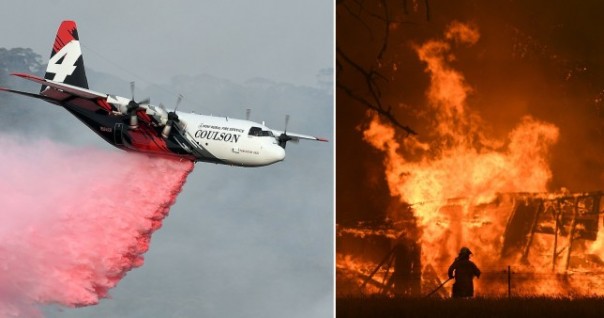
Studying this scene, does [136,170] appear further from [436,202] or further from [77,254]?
[436,202]

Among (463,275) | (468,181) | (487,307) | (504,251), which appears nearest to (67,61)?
(468,181)

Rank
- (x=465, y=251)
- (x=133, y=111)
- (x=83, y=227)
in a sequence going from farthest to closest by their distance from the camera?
(x=83, y=227)
(x=133, y=111)
(x=465, y=251)

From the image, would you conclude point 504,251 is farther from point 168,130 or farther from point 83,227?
point 83,227

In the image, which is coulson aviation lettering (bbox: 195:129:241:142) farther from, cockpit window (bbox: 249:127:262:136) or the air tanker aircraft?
cockpit window (bbox: 249:127:262:136)

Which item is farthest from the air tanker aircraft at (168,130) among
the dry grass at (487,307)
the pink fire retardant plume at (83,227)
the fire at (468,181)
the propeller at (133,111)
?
the dry grass at (487,307)

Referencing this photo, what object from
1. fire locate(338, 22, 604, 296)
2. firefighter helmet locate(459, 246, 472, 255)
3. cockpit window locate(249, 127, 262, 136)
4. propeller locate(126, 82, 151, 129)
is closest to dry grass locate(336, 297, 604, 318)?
fire locate(338, 22, 604, 296)

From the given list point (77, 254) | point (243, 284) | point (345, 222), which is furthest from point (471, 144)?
point (243, 284)

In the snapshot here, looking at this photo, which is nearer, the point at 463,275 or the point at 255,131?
the point at 463,275
